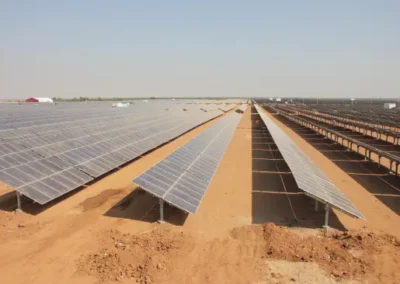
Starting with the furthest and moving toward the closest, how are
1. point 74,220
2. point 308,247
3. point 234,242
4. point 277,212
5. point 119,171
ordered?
point 119,171 → point 277,212 → point 74,220 → point 234,242 → point 308,247

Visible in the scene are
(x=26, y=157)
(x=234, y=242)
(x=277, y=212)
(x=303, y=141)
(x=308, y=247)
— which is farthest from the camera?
(x=303, y=141)

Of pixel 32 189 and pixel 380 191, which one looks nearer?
pixel 32 189

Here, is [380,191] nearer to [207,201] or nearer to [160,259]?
[207,201]

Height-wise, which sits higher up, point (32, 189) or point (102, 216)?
point (32, 189)

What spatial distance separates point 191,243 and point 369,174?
50.2 ft

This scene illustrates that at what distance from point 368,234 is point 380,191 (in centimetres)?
729

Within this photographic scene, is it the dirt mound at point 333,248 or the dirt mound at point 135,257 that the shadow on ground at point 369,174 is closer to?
the dirt mound at point 333,248

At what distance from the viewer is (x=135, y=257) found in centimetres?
991

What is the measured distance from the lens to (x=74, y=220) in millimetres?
13336

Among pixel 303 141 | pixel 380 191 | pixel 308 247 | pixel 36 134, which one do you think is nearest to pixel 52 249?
pixel 308 247

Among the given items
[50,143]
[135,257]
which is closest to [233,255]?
[135,257]

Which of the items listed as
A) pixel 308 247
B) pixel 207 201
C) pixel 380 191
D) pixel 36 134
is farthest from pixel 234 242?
pixel 36 134

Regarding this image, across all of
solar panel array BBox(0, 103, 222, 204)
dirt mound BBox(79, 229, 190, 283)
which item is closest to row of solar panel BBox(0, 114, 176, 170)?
solar panel array BBox(0, 103, 222, 204)

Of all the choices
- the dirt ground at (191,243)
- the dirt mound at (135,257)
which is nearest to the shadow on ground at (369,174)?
the dirt ground at (191,243)
